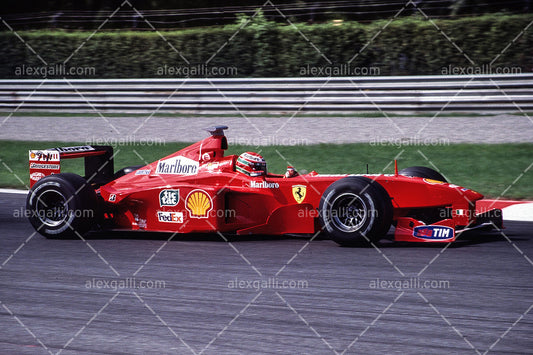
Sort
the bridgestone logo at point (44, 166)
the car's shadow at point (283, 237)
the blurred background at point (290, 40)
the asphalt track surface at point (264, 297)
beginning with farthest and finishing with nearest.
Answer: the blurred background at point (290, 40) < the bridgestone logo at point (44, 166) < the car's shadow at point (283, 237) < the asphalt track surface at point (264, 297)

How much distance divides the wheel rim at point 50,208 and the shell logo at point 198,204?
1.35m

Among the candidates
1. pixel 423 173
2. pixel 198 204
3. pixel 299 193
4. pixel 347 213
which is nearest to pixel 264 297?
pixel 347 213

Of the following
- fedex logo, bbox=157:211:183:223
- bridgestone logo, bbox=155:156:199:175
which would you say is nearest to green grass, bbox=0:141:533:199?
bridgestone logo, bbox=155:156:199:175

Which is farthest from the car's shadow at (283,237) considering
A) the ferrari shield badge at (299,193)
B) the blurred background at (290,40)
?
the blurred background at (290,40)

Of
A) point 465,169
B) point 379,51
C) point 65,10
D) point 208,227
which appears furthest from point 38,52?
point 208,227

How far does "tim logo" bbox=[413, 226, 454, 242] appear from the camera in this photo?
22.8 feet

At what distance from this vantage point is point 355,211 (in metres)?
7.11

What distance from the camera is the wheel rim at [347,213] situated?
7047 millimetres

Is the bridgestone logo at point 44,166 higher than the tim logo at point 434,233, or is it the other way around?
the bridgestone logo at point 44,166

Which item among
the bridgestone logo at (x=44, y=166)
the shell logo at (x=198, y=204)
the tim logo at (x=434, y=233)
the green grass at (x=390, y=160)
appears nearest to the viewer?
the tim logo at (x=434, y=233)

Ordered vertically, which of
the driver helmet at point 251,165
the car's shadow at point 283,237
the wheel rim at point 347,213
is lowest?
the car's shadow at point 283,237

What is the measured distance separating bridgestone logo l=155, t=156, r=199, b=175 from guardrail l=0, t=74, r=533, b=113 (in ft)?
22.4

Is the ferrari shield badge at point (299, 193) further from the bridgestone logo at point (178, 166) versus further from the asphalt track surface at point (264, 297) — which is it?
the bridgestone logo at point (178, 166)

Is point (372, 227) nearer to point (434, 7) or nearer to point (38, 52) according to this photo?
point (434, 7)
